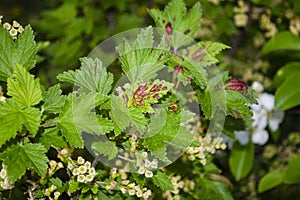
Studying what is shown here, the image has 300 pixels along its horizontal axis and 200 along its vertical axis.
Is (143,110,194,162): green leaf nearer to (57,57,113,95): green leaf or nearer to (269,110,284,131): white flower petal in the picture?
(57,57,113,95): green leaf

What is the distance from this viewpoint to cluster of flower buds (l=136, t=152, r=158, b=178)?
614 mm

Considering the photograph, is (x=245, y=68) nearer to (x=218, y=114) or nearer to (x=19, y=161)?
(x=218, y=114)

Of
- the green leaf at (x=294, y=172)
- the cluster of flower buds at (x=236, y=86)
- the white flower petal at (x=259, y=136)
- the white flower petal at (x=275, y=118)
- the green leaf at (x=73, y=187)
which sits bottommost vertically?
the green leaf at (x=294, y=172)

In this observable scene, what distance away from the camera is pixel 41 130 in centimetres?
63

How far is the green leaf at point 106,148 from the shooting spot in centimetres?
61

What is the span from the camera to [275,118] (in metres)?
1.19

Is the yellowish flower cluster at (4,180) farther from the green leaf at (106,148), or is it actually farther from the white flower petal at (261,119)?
the white flower petal at (261,119)

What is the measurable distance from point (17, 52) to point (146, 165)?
220 mm

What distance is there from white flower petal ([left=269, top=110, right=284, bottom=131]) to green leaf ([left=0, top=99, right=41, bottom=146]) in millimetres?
744

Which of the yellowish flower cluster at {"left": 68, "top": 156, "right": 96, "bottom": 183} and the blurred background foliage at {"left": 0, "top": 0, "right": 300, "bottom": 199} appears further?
the blurred background foliage at {"left": 0, "top": 0, "right": 300, "bottom": 199}

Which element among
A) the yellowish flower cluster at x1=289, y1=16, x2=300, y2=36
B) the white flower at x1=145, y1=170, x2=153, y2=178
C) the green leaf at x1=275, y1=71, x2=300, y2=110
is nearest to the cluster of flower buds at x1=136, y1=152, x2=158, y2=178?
Answer: the white flower at x1=145, y1=170, x2=153, y2=178

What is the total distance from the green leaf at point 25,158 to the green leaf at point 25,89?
50 mm

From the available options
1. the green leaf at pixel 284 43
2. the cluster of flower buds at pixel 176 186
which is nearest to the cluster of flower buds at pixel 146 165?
the cluster of flower buds at pixel 176 186

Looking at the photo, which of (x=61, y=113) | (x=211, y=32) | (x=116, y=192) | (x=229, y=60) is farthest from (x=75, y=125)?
(x=211, y=32)
